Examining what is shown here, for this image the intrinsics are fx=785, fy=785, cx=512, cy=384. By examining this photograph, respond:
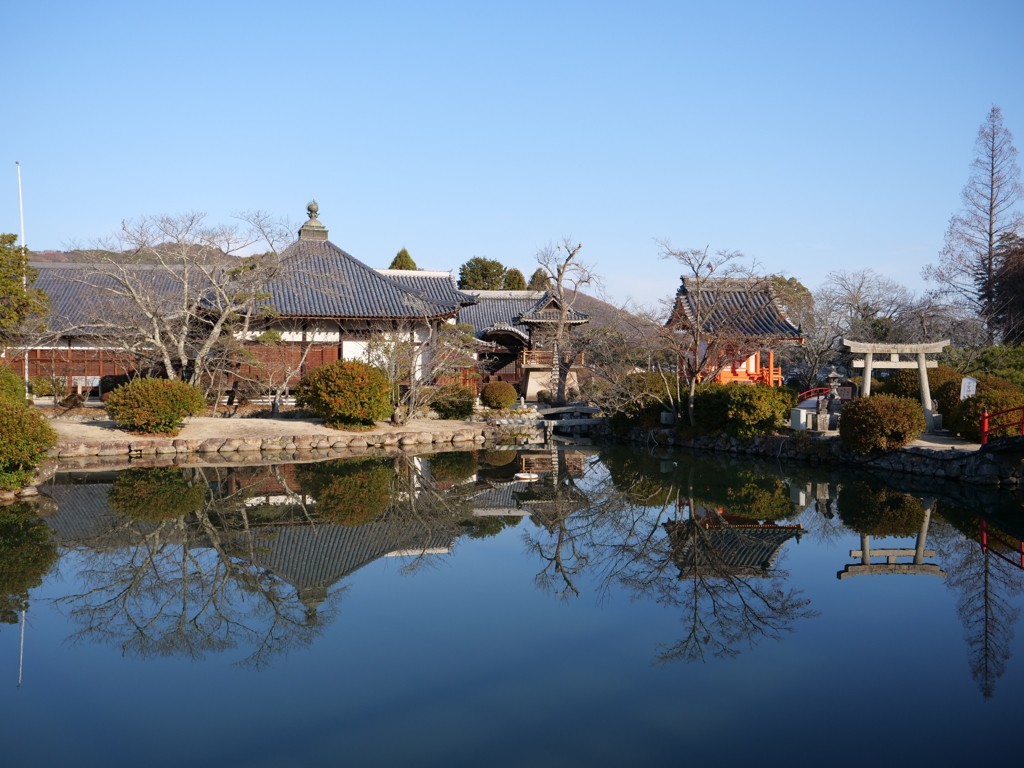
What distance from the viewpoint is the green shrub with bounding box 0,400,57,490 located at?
428 inches

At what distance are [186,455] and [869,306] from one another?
23315mm

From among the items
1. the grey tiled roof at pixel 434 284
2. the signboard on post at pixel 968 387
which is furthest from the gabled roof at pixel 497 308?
the signboard on post at pixel 968 387

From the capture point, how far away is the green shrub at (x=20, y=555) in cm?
708

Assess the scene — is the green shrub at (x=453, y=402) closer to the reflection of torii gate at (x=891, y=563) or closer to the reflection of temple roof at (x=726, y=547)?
the reflection of temple roof at (x=726, y=547)

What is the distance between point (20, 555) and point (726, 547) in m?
7.76

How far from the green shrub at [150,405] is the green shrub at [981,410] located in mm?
15295

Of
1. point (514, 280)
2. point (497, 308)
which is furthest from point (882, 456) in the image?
point (514, 280)

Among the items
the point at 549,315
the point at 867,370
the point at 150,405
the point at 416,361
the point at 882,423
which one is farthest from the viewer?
the point at 549,315

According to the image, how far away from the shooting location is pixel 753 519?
1052 cm

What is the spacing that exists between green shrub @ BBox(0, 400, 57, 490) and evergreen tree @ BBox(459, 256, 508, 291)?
31455 millimetres

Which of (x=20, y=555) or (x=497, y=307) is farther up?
(x=497, y=307)

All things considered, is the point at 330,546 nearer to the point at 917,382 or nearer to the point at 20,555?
the point at 20,555

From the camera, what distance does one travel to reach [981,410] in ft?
44.6

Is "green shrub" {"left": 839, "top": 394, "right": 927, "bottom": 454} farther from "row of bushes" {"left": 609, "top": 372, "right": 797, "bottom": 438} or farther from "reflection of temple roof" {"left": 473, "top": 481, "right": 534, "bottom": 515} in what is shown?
"reflection of temple roof" {"left": 473, "top": 481, "right": 534, "bottom": 515}
